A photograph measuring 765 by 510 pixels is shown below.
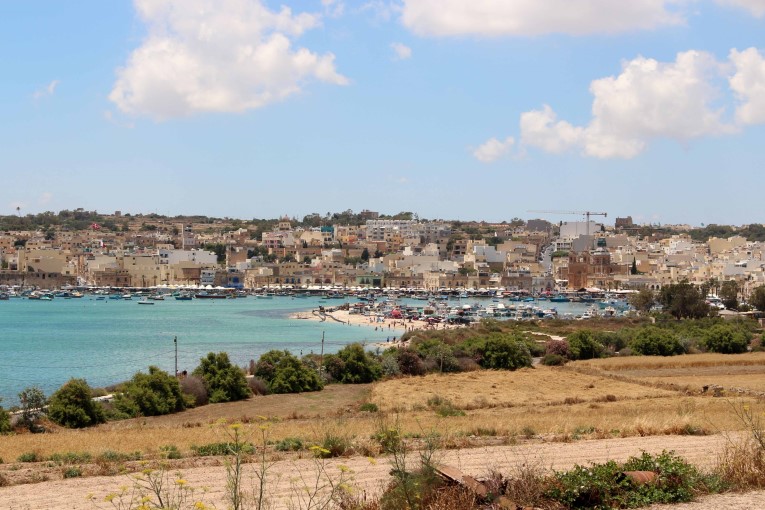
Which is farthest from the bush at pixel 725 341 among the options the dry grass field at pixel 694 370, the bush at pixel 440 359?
the bush at pixel 440 359

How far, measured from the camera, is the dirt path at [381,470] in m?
7.79

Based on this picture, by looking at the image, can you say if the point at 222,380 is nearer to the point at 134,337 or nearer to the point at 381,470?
the point at 381,470

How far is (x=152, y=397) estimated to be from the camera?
19.2 m

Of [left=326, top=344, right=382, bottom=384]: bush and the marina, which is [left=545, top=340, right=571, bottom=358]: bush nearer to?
[left=326, top=344, right=382, bottom=384]: bush

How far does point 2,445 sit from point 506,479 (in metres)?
8.60

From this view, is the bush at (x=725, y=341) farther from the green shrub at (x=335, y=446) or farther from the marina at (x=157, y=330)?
the green shrub at (x=335, y=446)

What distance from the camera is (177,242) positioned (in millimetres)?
147875

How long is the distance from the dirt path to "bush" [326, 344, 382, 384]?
1465cm

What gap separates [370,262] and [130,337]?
73.9 metres

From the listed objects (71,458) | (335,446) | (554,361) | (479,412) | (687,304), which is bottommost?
(554,361)

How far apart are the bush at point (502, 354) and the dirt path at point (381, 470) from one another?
56.5 feet

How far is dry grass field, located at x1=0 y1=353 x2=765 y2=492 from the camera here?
11.7m

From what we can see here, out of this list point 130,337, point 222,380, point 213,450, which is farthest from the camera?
point 130,337

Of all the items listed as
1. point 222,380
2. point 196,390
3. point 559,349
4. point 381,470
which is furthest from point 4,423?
point 559,349
